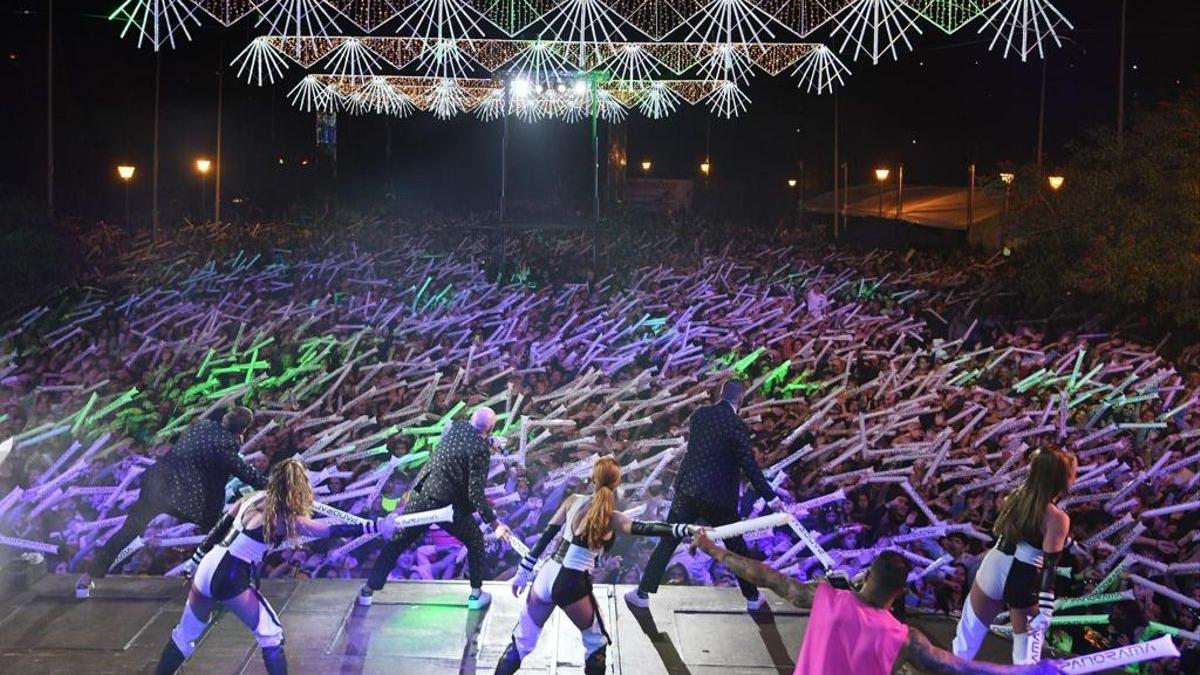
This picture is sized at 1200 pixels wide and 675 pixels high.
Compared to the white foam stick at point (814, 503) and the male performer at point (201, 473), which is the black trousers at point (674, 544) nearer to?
the white foam stick at point (814, 503)

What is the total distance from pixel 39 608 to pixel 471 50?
12355 mm

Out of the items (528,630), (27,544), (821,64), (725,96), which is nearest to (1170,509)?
(528,630)

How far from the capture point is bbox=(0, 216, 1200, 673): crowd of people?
324 inches

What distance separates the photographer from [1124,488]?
910 cm

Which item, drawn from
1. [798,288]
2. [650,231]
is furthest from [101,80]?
[798,288]

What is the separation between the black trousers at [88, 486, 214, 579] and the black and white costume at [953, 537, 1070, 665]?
184 inches

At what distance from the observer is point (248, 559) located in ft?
18.3

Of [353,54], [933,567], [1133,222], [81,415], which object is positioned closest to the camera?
[933,567]

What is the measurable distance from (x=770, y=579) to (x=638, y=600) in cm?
292

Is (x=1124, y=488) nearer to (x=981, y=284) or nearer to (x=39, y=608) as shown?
(x=39, y=608)

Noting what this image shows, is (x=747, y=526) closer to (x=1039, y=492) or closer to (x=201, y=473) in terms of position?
(x=1039, y=492)

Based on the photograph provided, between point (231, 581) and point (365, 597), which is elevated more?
point (231, 581)

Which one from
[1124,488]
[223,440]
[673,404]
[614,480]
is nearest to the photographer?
[614,480]

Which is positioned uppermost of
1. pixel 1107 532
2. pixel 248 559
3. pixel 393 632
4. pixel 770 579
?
pixel 770 579
